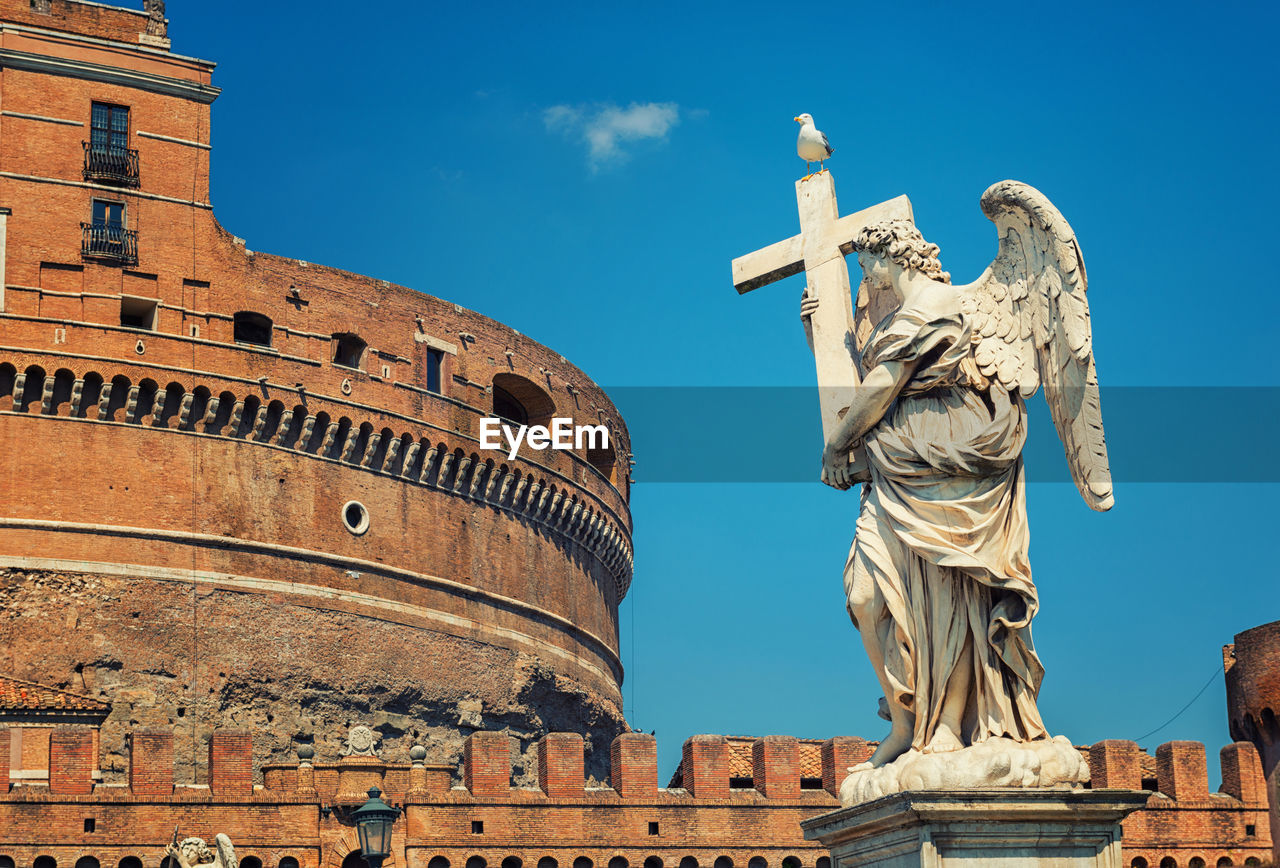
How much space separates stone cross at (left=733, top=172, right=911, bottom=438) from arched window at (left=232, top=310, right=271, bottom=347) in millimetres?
28491

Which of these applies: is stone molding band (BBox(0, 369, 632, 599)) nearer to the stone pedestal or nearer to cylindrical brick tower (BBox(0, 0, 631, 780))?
cylindrical brick tower (BBox(0, 0, 631, 780))

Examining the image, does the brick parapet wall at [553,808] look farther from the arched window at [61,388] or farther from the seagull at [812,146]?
the seagull at [812,146]

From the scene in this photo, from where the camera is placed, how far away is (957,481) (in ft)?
17.9

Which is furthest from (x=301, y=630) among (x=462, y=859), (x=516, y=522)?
(x=462, y=859)

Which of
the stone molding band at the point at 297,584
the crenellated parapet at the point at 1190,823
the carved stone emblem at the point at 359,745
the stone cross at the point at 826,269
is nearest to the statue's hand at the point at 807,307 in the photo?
the stone cross at the point at 826,269

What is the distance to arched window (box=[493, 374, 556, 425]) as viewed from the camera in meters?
38.9

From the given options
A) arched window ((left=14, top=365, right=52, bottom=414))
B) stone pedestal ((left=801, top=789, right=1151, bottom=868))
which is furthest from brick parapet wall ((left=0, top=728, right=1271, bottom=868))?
stone pedestal ((left=801, top=789, right=1151, bottom=868))

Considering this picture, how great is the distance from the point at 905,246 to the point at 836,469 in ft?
2.40

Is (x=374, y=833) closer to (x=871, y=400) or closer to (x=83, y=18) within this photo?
(x=871, y=400)

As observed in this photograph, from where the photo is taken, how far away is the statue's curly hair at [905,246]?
5.65 m

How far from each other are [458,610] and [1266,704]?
1540 cm

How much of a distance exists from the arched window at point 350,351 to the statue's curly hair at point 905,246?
29.9 meters

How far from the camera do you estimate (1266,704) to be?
2883cm

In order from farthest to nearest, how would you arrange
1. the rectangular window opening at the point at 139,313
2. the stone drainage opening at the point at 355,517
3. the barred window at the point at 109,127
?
the stone drainage opening at the point at 355,517 < the barred window at the point at 109,127 < the rectangular window opening at the point at 139,313
